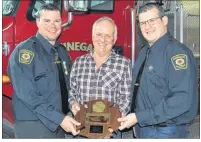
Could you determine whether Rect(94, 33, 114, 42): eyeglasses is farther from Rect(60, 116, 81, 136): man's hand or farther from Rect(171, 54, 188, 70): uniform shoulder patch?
Rect(60, 116, 81, 136): man's hand

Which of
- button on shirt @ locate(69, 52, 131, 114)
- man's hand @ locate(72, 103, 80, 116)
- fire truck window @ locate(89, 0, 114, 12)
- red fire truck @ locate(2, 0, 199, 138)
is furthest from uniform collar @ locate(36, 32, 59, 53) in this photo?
fire truck window @ locate(89, 0, 114, 12)

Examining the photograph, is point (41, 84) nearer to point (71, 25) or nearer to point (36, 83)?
point (36, 83)

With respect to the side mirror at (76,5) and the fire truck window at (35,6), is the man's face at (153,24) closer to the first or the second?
the side mirror at (76,5)

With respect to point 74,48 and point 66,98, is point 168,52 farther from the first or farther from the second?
point 74,48

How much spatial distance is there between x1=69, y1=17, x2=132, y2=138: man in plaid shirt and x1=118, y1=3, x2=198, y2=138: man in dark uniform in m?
0.08

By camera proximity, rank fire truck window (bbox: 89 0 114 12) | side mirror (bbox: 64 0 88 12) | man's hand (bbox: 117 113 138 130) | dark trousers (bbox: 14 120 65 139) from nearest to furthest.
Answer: man's hand (bbox: 117 113 138 130) < dark trousers (bbox: 14 120 65 139) < side mirror (bbox: 64 0 88 12) < fire truck window (bbox: 89 0 114 12)

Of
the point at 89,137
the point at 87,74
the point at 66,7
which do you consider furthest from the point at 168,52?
the point at 66,7

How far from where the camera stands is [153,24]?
2.53 meters

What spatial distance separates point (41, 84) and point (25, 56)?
0.21 m

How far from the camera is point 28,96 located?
2.58 metres

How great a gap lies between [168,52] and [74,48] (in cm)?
188

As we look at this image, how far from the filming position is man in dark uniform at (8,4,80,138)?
2.59m

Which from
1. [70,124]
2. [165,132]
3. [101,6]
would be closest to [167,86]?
[165,132]

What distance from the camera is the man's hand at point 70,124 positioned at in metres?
2.54
